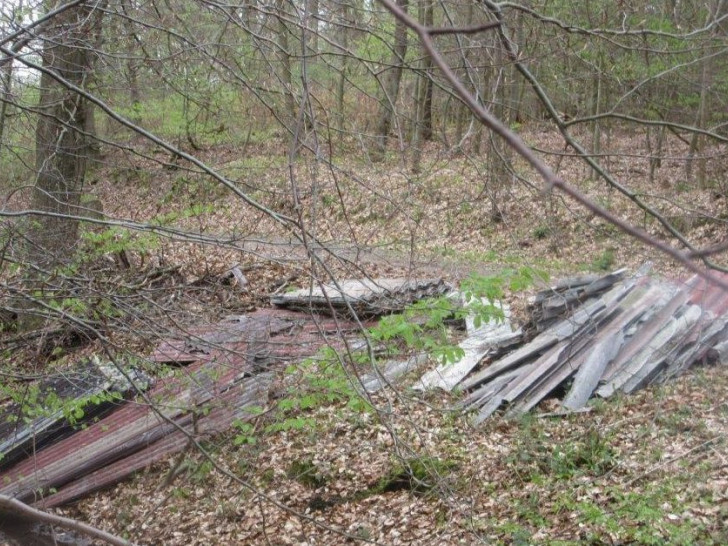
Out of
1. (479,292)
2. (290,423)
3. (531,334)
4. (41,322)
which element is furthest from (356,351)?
(41,322)

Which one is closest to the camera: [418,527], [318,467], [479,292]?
[479,292]

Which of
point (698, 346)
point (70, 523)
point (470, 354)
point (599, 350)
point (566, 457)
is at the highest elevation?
point (70, 523)

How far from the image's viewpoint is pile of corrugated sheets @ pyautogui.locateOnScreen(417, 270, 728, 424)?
7.47 metres

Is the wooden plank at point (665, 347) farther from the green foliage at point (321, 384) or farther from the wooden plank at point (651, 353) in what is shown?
the green foliage at point (321, 384)

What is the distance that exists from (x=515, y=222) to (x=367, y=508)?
339 inches

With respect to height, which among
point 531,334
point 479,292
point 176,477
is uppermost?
point 479,292

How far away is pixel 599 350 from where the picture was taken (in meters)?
7.72

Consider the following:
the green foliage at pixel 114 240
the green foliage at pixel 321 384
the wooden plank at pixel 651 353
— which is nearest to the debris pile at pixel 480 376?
the wooden plank at pixel 651 353

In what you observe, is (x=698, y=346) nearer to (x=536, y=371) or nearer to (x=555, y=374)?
(x=555, y=374)

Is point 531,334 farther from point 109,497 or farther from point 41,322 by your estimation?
point 41,322

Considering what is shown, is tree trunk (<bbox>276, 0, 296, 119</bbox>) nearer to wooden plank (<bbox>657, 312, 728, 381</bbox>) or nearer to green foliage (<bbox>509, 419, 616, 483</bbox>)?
green foliage (<bbox>509, 419, 616, 483</bbox>)

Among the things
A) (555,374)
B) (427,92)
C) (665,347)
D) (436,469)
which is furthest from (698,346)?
(436,469)

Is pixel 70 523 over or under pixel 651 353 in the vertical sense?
over

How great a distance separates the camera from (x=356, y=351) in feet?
18.8
